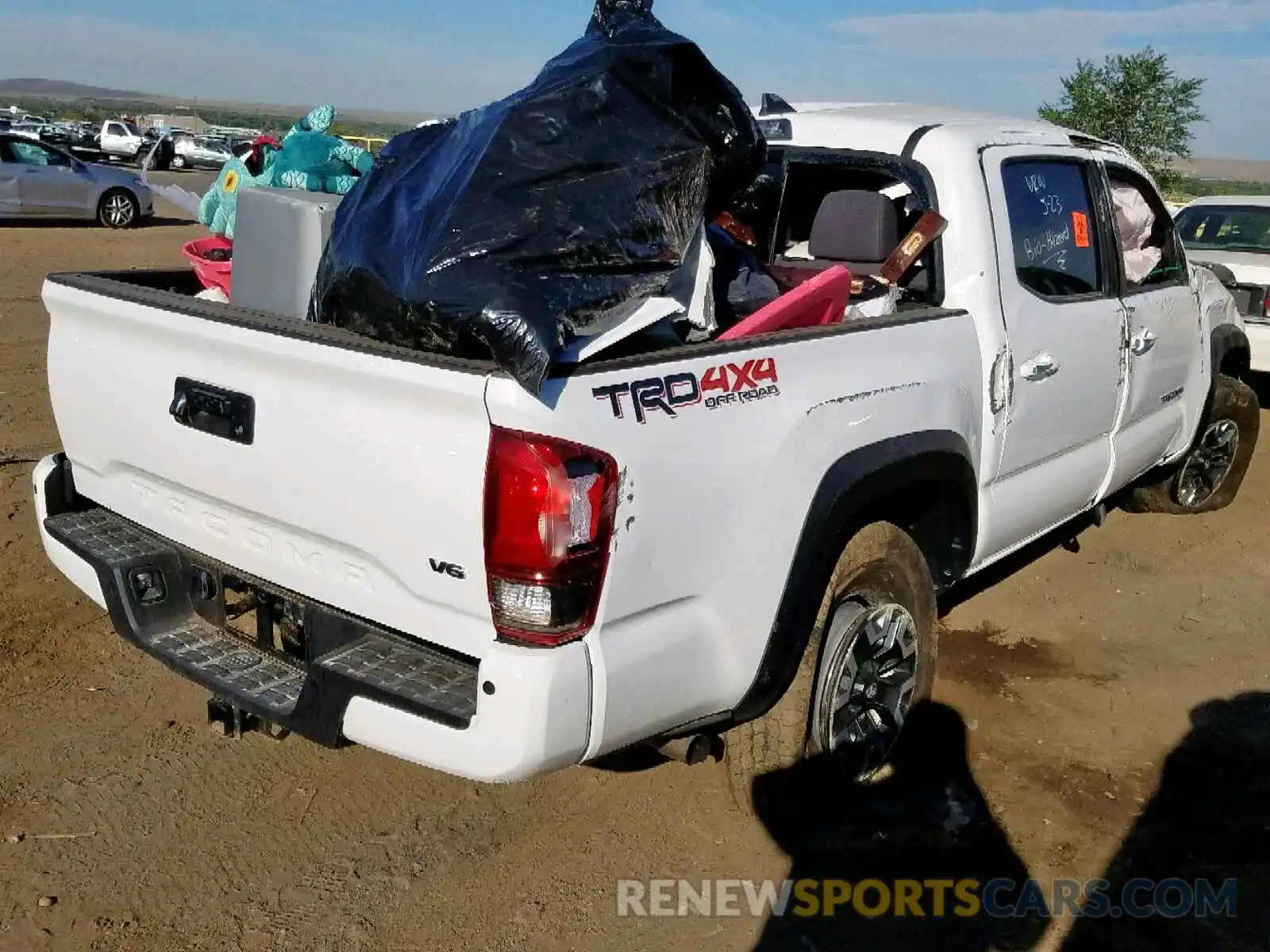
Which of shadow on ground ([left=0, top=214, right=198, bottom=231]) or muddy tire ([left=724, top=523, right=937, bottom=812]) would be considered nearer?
muddy tire ([left=724, top=523, right=937, bottom=812])

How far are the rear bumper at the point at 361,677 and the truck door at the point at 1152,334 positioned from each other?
123 inches

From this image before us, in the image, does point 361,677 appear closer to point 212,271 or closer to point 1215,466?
point 212,271

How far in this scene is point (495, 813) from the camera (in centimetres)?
339

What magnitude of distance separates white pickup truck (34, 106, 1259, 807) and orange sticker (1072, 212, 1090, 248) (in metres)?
0.05

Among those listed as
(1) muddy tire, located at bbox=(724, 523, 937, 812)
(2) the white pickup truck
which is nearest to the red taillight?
(2) the white pickup truck

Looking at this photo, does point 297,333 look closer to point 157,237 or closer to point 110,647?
point 110,647

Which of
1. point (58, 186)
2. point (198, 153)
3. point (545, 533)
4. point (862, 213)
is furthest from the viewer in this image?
point (198, 153)

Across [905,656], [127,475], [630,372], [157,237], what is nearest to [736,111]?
[630,372]

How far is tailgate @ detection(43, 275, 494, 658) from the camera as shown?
7.86 ft

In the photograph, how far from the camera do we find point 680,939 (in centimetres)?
296

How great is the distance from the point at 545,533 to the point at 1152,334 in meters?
3.34

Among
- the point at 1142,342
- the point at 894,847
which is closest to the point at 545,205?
the point at 894,847

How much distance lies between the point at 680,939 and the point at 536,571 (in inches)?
46.8

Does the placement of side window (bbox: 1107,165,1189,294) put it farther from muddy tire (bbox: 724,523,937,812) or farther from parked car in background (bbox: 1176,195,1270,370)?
parked car in background (bbox: 1176,195,1270,370)
